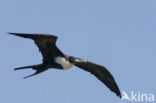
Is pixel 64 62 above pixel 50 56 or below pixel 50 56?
below

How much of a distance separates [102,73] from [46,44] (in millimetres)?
3264

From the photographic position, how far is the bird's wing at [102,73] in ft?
68.8

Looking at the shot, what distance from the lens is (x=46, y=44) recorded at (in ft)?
61.9

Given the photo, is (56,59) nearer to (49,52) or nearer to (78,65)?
(49,52)

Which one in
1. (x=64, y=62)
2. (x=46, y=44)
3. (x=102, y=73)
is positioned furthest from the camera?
(x=102, y=73)

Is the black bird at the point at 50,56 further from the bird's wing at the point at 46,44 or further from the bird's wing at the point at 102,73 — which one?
the bird's wing at the point at 102,73

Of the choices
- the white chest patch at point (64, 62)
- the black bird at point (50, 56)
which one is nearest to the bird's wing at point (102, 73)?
the black bird at point (50, 56)

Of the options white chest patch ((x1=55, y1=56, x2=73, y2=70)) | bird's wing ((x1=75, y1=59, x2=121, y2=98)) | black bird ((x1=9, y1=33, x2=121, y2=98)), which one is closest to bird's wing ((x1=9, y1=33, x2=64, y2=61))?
black bird ((x1=9, y1=33, x2=121, y2=98))

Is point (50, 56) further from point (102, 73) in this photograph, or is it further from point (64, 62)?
point (102, 73)

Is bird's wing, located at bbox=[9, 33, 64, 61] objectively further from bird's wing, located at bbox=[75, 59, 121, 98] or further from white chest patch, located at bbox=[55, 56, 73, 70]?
bird's wing, located at bbox=[75, 59, 121, 98]

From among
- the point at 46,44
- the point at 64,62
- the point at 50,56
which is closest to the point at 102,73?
the point at 64,62

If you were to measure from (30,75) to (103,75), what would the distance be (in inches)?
137

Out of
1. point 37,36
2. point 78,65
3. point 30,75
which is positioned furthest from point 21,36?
point 78,65

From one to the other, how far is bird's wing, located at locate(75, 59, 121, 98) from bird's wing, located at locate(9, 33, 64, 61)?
1963mm
